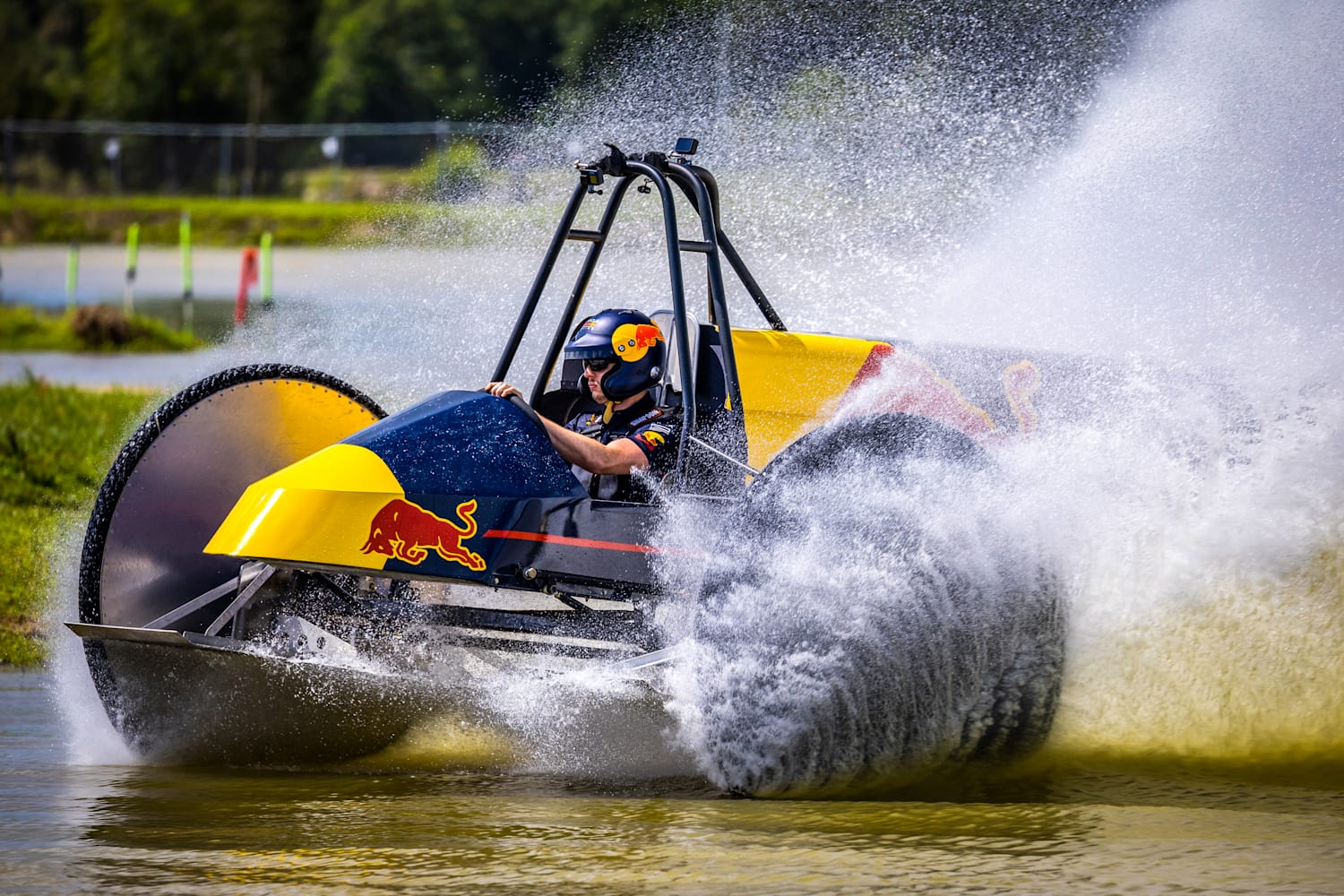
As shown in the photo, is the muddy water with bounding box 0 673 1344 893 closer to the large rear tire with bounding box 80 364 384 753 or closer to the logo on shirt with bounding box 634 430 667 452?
the large rear tire with bounding box 80 364 384 753

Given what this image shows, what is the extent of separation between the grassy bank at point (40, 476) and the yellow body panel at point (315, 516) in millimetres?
2363

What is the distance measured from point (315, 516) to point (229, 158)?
1423 inches

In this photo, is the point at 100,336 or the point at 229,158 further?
the point at 229,158

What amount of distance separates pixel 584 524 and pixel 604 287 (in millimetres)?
5409

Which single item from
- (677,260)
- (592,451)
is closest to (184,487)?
(592,451)

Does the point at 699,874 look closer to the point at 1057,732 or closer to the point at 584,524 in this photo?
the point at 584,524

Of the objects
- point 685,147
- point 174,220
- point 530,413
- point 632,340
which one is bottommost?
point 530,413

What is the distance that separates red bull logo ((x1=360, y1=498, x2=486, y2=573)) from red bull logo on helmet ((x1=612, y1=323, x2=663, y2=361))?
38.7 inches

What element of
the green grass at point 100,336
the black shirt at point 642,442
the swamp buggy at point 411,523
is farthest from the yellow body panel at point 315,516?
the green grass at point 100,336

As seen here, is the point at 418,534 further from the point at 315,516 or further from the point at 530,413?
the point at 530,413

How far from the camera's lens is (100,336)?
1834cm

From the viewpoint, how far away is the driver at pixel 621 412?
6.04 meters

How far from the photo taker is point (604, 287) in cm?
1091

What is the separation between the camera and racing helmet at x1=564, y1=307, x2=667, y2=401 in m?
6.25
